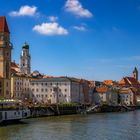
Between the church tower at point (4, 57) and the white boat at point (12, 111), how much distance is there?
102 feet

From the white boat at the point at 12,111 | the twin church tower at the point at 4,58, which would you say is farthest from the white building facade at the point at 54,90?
the white boat at the point at 12,111

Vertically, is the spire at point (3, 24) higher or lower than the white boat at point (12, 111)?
higher

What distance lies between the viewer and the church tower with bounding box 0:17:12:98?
365 ft

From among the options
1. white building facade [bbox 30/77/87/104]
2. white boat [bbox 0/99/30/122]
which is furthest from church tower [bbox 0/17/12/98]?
white boat [bbox 0/99/30/122]

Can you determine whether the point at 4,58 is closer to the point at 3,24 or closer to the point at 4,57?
the point at 4,57

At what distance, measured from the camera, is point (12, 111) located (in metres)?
74.3

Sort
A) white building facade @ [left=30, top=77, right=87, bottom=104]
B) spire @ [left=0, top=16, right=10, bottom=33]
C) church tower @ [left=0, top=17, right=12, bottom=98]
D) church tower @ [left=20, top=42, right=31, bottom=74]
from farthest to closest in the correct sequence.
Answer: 1. church tower @ [left=20, top=42, right=31, bottom=74]
2. white building facade @ [left=30, top=77, right=87, bottom=104]
3. spire @ [left=0, top=16, right=10, bottom=33]
4. church tower @ [left=0, top=17, right=12, bottom=98]

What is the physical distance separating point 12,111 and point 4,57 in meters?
39.4

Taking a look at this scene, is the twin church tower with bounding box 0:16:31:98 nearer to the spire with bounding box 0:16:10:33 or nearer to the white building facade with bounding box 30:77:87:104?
the spire with bounding box 0:16:10:33

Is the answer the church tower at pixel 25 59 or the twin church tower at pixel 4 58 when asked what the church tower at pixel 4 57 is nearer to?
the twin church tower at pixel 4 58

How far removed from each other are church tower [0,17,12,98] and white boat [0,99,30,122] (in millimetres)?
31165

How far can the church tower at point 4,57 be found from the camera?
111281 mm

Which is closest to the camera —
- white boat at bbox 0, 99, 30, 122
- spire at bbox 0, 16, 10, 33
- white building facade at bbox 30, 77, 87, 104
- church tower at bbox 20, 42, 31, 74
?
white boat at bbox 0, 99, 30, 122

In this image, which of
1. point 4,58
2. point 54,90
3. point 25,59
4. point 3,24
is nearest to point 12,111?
point 4,58
